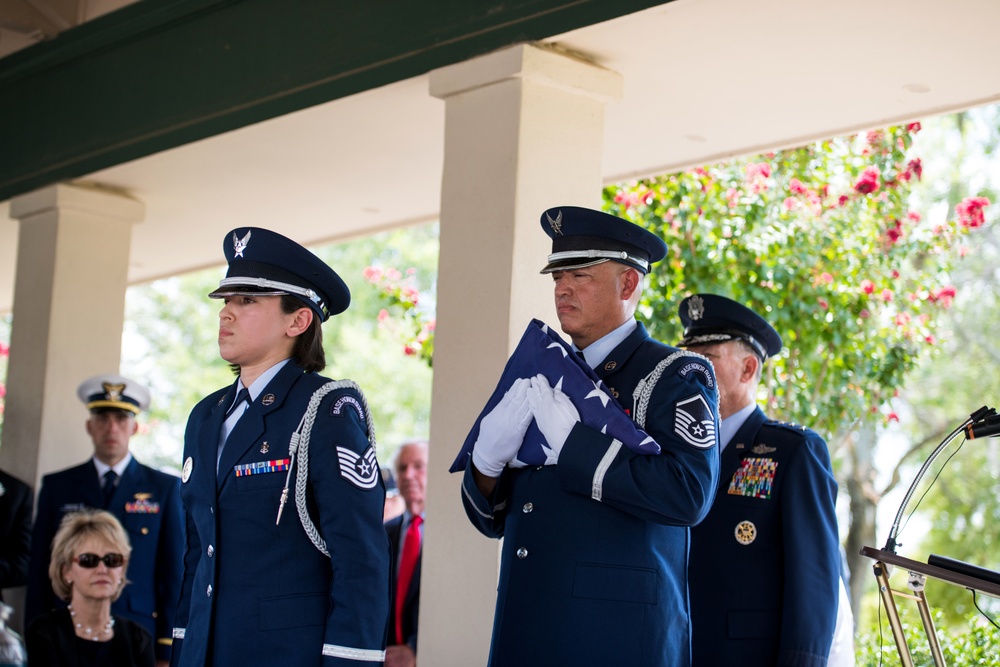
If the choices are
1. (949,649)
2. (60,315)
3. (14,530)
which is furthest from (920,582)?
(60,315)

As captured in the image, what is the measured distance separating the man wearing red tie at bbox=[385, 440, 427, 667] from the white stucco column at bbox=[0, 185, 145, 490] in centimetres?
189

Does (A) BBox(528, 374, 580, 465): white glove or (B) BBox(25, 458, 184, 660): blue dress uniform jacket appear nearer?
(A) BBox(528, 374, 580, 465): white glove

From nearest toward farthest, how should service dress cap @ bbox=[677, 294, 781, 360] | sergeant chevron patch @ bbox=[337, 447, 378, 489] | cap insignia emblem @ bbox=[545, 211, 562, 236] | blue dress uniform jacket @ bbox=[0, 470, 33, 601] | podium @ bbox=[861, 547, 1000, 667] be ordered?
1. podium @ bbox=[861, 547, 1000, 667]
2. sergeant chevron patch @ bbox=[337, 447, 378, 489]
3. cap insignia emblem @ bbox=[545, 211, 562, 236]
4. service dress cap @ bbox=[677, 294, 781, 360]
5. blue dress uniform jacket @ bbox=[0, 470, 33, 601]

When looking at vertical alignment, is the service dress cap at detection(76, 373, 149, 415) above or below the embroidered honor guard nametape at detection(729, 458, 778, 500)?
above

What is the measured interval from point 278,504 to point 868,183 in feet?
14.4

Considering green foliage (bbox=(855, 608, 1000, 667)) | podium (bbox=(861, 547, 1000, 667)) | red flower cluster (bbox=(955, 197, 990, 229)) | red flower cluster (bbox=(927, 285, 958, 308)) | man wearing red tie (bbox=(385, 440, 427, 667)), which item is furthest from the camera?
red flower cluster (bbox=(927, 285, 958, 308))

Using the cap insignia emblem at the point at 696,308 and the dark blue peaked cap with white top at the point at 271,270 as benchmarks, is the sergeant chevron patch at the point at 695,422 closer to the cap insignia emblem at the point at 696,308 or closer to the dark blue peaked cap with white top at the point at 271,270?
the dark blue peaked cap with white top at the point at 271,270

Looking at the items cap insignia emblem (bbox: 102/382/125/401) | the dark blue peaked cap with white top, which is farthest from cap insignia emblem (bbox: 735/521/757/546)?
cap insignia emblem (bbox: 102/382/125/401)

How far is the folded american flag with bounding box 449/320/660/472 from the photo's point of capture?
289cm

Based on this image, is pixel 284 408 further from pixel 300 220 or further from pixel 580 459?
pixel 300 220

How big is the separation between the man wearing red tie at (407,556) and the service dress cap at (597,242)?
2.19 metres

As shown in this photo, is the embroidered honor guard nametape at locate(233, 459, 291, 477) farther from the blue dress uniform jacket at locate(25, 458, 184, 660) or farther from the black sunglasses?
the blue dress uniform jacket at locate(25, 458, 184, 660)

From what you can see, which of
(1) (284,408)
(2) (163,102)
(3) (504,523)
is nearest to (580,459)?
(3) (504,523)

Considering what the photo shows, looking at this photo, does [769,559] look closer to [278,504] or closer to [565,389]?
[565,389]
